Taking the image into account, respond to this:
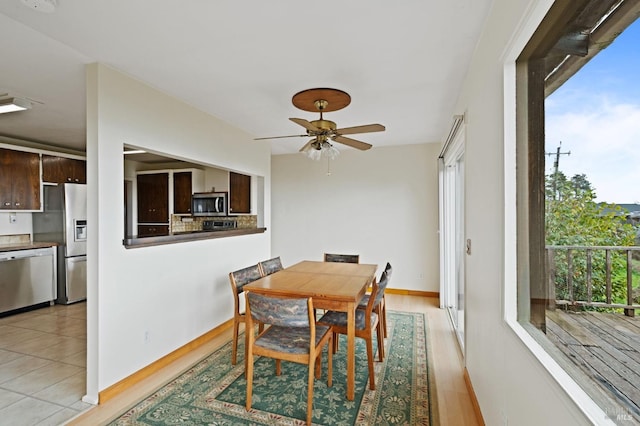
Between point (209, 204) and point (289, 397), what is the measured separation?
396 cm

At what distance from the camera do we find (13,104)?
2975 millimetres

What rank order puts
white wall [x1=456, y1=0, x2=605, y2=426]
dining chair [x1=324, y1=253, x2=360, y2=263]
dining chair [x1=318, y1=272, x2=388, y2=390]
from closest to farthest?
1. white wall [x1=456, y1=0, x2=605, y2=426]
2. dining chair [x1=318, y1=272, x2=388, y2=390]
3. dining chair [x1=324, y1=253, x2=360, y2=263]

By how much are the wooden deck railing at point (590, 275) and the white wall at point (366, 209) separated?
3.96 meters

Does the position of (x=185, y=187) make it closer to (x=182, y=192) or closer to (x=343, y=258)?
(x=182, y=192)

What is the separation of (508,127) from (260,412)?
7.44 feet

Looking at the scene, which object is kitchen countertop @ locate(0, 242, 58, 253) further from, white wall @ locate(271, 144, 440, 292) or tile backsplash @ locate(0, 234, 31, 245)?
white wall @ locate(271, 144, 440, 292)

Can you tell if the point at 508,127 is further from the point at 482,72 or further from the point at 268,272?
the point at 268,272

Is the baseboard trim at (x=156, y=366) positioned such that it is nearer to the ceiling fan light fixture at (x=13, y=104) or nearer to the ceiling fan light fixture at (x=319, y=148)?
the ceiling fan light fixture at (x=319, y=148)

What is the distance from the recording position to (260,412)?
2.14 m

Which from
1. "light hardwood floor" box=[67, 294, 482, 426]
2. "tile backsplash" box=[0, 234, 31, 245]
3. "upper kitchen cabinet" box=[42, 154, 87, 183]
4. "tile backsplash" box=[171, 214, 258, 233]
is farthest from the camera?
"tile backsplash" box=[171, 214, 258, 233]

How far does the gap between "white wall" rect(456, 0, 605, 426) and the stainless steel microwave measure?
4.12m

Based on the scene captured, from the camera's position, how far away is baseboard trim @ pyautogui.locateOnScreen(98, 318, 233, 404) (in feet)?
7.76

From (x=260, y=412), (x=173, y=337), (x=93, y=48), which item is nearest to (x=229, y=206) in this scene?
(x=173, y=337)

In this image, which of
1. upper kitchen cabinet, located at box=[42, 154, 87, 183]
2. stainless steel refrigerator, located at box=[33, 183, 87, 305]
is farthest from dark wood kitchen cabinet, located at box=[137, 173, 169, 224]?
stainless steel refrigerator, located at box=[33, 183, 87, 305]
